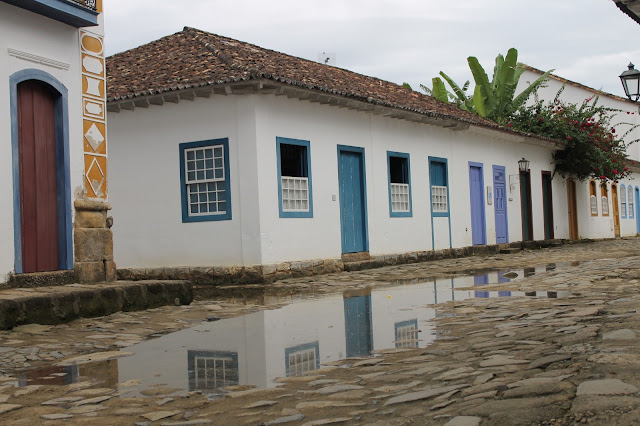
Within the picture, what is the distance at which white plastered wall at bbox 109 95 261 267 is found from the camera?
1256 centimetres

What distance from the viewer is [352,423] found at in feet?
10.1

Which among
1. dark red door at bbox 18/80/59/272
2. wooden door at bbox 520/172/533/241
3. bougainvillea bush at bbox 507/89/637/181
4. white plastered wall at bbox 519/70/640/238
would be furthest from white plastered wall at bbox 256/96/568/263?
white plastered wall at bbox 519/70/640/238

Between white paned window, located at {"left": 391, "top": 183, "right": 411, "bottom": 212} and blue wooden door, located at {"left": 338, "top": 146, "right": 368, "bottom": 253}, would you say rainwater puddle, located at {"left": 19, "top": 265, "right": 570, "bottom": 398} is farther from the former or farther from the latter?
white paned window, located at {"left": 391, "top": 183, "right": 411, "bottom": 212}

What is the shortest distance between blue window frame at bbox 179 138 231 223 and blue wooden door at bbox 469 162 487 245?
8.75m

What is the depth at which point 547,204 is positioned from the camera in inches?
964

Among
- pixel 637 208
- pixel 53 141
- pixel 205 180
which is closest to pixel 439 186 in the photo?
pixel 205 180

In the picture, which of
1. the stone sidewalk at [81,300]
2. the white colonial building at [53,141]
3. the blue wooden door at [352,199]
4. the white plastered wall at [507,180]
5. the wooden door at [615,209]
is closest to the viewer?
the stone sidewalk at [81,300]

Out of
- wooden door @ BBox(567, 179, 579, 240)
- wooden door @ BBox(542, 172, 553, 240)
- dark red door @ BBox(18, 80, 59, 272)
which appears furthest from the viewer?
wooden door @ BBox(567, 179, 579, 240)

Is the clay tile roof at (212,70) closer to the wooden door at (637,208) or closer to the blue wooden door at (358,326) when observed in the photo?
→ the blue wooden door at (358,326)

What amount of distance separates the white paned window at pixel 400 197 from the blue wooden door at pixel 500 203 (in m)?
5.17

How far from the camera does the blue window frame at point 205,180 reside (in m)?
12.8

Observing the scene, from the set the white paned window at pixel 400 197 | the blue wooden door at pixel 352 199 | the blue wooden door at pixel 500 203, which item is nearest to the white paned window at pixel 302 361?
the blue wooden door at pixel 352 199

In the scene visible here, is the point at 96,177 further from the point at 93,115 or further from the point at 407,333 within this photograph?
the point at 407,333

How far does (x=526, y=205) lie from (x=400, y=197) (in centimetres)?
815
